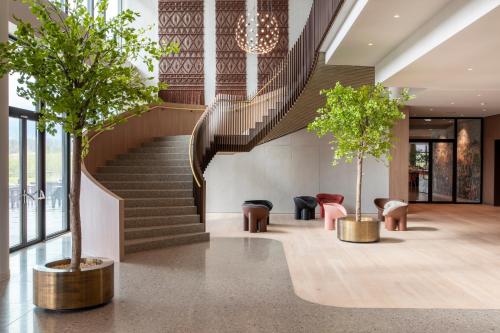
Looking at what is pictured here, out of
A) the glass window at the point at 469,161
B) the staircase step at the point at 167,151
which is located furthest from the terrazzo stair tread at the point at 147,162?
the glass window at the point at 469,161

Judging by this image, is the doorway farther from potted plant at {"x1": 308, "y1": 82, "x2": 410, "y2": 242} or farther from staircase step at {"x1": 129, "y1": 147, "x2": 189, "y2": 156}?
staircase step at {"x1": 129, "y1": 147, "x2": 189, "y2": 156}

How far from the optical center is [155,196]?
400 inches

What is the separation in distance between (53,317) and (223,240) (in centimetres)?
500

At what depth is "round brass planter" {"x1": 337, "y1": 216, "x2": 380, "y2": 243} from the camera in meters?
9.56

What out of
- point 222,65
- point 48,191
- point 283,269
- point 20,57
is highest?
point 222,65

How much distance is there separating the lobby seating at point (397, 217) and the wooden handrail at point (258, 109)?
3.32 meters

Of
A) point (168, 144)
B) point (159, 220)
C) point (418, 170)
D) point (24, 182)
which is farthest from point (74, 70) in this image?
point (418, 170)

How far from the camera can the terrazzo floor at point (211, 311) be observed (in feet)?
15.3

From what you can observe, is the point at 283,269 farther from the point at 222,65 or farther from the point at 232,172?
the point at 222,65

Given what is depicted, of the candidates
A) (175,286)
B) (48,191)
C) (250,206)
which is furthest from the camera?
(250,206)

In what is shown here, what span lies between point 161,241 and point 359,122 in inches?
172

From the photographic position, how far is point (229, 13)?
50.3 ft

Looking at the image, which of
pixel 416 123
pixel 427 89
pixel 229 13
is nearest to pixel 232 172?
pixel 229 13

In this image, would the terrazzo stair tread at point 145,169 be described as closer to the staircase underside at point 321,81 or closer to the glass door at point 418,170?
the staircase underside at point 321,81
